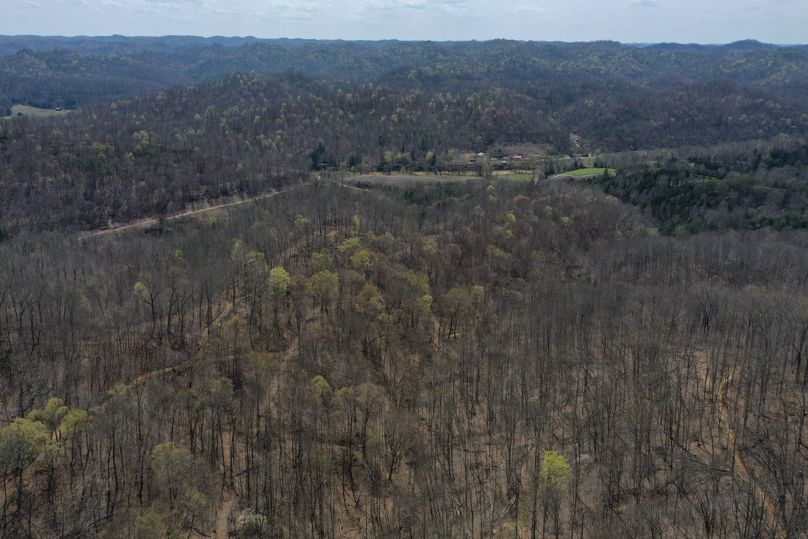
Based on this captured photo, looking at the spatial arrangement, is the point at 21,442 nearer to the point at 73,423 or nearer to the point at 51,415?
the point at 51,415

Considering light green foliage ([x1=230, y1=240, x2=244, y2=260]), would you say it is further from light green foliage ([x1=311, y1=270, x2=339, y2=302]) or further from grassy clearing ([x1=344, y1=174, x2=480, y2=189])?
grassy clearing ([x1=344, y1=174, x2=480, y2=189])

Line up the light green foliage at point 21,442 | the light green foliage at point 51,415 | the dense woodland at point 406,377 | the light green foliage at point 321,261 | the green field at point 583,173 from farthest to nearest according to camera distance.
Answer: the green field at point 583,173 < the light green foliage at point 321,261 < the light green foliage at point 51,415 < the dense woodland at point 406,377 < the light green foliage at point 21,442

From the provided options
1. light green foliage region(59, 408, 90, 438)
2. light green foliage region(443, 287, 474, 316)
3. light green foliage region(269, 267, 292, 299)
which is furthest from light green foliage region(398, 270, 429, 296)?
light green foliage region(59, 408, 90, 438)

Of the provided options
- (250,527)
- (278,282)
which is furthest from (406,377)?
(250,527)

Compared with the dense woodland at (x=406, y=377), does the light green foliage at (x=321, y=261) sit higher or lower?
higher

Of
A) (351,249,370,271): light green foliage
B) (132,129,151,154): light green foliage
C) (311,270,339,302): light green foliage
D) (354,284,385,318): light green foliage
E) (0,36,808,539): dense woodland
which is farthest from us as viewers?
(132,129,151,154): light green foliage

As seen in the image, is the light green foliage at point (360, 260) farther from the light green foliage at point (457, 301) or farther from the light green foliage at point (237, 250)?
the light green foliage at point (237, 250)

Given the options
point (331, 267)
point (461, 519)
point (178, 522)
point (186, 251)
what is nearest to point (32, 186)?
point (186, 251)

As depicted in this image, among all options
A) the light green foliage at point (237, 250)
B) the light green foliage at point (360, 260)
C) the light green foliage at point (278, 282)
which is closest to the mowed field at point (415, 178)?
the light green foliage at point (237, 250)

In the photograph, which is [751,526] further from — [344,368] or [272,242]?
[272,242]
